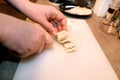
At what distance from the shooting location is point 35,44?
0.44 m

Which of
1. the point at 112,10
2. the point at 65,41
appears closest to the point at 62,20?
the point at 65,41

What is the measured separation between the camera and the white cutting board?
47 centimetres

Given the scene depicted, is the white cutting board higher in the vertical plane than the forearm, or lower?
lower

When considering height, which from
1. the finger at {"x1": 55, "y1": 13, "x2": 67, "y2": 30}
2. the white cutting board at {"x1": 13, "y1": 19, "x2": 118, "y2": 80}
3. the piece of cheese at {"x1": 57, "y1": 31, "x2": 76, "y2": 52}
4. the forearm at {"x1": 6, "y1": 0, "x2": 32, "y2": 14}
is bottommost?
the white cutting board at {"x1": 13, "y1": 19, "x2": 118, "y2": 80}

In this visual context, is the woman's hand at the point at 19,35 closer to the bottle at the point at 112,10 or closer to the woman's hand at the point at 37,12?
the woman's hand at the point at 37,12

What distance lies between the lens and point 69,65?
0.51 m

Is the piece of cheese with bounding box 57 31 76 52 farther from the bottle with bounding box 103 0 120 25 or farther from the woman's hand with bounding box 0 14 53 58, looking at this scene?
the bottle with bounding box 103 0 120 25

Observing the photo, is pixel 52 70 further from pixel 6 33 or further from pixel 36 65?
pixel 6 33

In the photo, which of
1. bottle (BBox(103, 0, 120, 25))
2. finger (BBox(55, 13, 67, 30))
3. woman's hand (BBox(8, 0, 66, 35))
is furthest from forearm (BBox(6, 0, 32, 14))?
bottle (BBox(103, 0, 120, 25))

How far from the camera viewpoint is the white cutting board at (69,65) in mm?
471

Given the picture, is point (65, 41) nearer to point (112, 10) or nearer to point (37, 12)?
point (37, 12)

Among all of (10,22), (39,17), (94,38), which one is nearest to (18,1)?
(39,17)

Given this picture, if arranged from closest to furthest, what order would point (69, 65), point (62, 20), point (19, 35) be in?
point (19, 35)
point (69, 65)
point (62, 20)

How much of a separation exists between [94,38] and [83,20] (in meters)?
0.14
